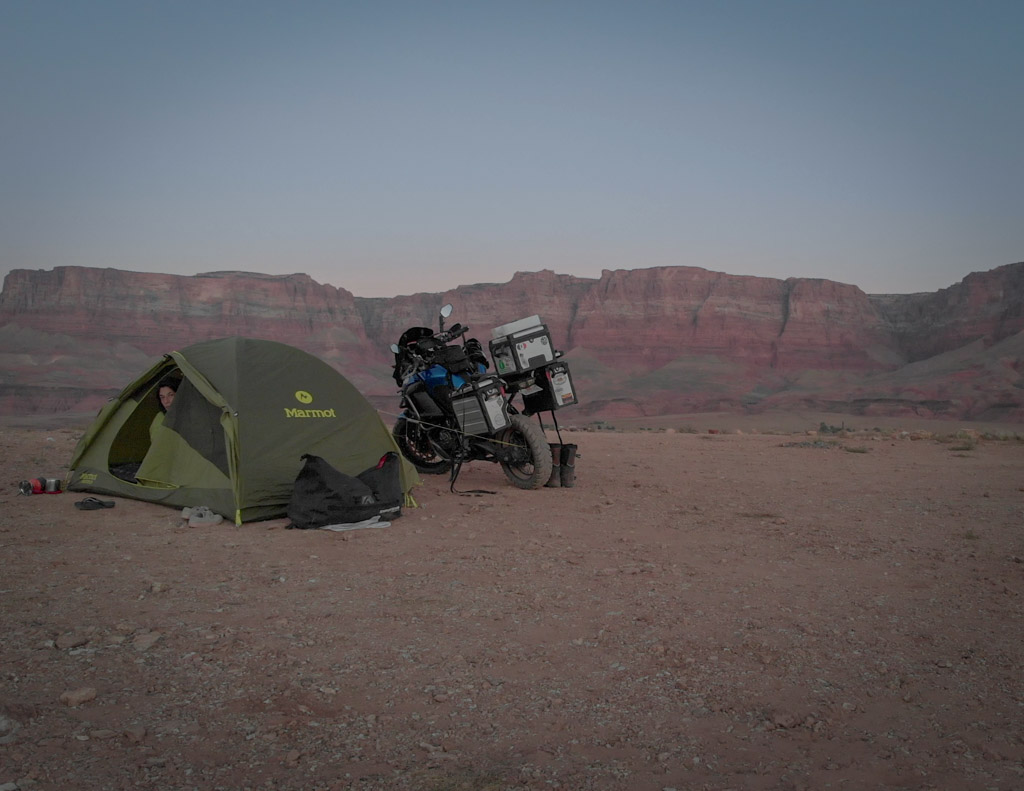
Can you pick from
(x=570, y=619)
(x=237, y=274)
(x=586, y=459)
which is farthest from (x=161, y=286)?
(x=570, y=619)

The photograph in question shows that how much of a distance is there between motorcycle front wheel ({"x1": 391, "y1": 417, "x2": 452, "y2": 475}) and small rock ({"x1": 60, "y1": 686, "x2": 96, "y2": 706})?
23.3 ft

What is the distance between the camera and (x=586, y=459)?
1270 centimetres

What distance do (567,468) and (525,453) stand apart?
588 millimetres

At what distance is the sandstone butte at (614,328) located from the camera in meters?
78.6

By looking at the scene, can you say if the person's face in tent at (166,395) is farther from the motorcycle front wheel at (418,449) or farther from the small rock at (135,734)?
the small rock at (135,734)

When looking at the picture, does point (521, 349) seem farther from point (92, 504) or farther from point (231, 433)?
point (92, 504)

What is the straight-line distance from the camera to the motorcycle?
906 centimetres

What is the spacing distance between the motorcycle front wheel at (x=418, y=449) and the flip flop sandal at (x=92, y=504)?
12.5ft

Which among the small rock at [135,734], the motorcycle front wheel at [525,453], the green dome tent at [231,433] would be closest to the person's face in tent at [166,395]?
the green dome tent at [231,433]

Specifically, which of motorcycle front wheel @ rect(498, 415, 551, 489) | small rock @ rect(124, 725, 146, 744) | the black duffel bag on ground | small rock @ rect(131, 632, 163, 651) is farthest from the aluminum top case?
small rock @ rect(124, 725, 146, 744)

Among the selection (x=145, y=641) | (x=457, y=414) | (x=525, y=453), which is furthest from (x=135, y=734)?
(x=525, y=453)

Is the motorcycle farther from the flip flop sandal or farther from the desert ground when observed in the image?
the flip flop sandal

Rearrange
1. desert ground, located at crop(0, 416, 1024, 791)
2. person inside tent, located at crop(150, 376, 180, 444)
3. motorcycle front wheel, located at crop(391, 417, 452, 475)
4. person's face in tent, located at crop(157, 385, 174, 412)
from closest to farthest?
1. desert ground, located at crop(0, 416, 1024, 791)
2. person inside tent, located at crop(150, 376, 180, 444)
3. person's face in tent, located at crop(157, 385, 174, 412)
4. motorcycle front wheel, located at crop(391, 417, 452, 475)

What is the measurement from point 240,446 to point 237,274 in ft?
354
